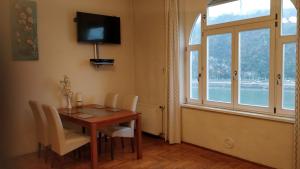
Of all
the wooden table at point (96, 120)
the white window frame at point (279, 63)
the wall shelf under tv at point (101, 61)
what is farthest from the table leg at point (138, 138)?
the white window frame at point (279, 63)

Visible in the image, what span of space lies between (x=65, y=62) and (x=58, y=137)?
1531 millimetres

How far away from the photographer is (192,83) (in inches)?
157

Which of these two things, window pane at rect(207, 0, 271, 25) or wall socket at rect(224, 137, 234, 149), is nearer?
window pane at rect(207, 0, 271, 25)

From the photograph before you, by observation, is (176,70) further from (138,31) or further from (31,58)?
(31,58)

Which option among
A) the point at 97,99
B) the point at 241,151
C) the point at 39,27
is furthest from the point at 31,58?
the point at 241,151

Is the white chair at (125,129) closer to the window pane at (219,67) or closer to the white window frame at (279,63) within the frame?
the window pane at (219,67)

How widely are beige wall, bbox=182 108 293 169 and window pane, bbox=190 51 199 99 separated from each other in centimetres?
30

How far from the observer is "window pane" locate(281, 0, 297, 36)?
9.02 feet

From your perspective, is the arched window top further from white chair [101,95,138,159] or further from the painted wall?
white chair [101,95,138,159]

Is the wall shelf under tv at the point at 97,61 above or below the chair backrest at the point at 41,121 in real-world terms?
above

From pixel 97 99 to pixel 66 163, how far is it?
1.40 m

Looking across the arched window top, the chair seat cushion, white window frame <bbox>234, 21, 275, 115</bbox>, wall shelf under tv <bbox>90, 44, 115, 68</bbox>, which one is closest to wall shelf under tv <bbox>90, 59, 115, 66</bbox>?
wall shelf under tv <bbox>90, 44, 115, 68</bbox>

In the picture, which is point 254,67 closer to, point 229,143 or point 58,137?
point 229,143

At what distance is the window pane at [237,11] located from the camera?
305cm
